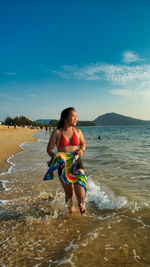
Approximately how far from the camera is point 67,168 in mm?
3799

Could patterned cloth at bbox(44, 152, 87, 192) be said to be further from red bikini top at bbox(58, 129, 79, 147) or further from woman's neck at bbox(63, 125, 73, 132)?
woman's neck at bbox(63, 125, 73, 132)

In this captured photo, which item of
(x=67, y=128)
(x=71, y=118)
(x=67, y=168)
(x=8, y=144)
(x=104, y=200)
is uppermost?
(x=71, y=118)

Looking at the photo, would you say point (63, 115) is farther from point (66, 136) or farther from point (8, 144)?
point (8, 144)

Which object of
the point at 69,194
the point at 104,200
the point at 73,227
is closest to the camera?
the point at 73,227

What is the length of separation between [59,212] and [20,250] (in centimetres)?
152

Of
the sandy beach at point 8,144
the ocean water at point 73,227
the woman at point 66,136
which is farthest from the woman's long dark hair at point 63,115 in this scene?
the sandy beach at point 8,144

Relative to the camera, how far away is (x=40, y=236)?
334 centimetres

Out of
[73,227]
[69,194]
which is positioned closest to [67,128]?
[69,194]

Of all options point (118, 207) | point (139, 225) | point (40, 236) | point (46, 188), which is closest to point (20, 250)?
Answer: point (40, 236)

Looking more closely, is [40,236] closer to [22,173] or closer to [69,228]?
[69,228]

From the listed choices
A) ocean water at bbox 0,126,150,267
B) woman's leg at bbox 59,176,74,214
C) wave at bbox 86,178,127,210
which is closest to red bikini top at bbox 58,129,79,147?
woman's leg at bbox 59,176,74,214

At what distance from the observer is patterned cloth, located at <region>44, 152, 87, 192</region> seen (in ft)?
12.3

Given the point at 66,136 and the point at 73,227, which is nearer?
the point at 73,227

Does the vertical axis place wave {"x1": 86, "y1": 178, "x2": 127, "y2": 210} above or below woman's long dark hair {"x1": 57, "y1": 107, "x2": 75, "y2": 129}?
below
